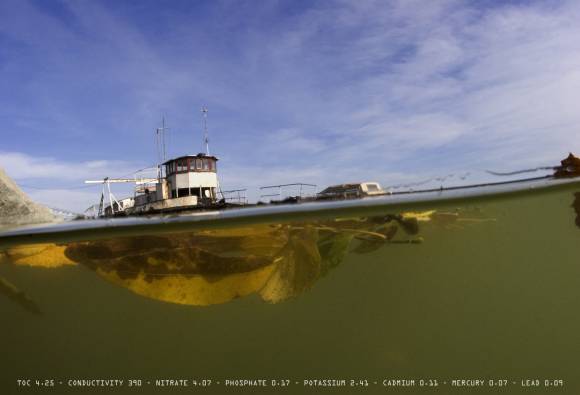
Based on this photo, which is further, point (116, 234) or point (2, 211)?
point (116, 234)

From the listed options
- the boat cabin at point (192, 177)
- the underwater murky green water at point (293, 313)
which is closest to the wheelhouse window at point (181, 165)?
the boat cabin at point (192, 177)

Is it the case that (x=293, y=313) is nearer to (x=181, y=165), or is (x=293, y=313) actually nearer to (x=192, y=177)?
(x=192, y=177)

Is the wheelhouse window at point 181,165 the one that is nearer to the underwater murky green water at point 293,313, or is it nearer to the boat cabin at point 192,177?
the boat cabin at point 192,177

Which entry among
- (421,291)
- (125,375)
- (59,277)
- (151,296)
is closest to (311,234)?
(421,291)

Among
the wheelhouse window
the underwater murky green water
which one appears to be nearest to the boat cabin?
the wheelhouse window

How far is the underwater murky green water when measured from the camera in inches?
130

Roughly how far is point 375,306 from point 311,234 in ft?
3.10

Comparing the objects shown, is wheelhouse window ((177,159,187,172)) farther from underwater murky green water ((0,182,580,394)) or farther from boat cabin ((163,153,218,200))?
underwater murky green water ((0,182,580,394))

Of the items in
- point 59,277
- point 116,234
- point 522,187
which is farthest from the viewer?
point 522,187

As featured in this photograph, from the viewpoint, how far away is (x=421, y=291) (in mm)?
3988

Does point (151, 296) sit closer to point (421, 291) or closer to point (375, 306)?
point (375, 306)

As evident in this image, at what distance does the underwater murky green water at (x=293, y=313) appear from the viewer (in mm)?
3314

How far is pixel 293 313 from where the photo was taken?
3682mm

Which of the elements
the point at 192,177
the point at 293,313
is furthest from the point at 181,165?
the point at 293,313
